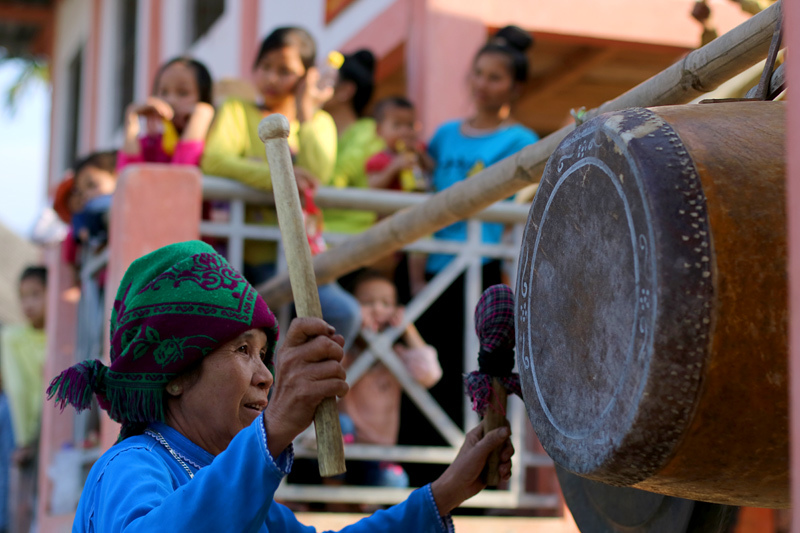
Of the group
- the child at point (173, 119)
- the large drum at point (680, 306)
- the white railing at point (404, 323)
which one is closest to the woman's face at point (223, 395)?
the large drum at point (680, 306)

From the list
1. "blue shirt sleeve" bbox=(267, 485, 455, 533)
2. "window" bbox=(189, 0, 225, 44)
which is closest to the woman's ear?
"blue shirt sleeve" bbox=(267, 485, 455, 533)

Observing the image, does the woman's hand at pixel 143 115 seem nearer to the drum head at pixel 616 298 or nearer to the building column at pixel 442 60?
the building column at pixel 442 60

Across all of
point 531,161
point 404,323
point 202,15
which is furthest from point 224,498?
point 202,15

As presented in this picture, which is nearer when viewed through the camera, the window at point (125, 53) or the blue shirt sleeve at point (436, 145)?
the blue shirt sleeve at point (436, 145)

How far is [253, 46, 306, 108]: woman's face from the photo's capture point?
4.26 m

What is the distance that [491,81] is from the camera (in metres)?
4.66

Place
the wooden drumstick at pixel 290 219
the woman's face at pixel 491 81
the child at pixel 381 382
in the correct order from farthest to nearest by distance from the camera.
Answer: the woman's face at pixel 491 81, the child at pixel 381 382, the wooden drumstick at pixel 290 219

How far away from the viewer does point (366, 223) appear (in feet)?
13.7

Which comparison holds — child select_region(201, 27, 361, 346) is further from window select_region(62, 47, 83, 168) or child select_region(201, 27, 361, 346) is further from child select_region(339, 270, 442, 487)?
window select_region(62, 47, 83, 168)

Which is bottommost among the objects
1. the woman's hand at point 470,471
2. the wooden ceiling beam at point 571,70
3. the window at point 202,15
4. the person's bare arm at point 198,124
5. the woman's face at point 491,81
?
→ the woman's hand at point 470,471

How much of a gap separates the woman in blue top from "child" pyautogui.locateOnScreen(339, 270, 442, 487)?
0.27 m

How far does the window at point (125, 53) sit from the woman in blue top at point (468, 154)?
6.82 meters

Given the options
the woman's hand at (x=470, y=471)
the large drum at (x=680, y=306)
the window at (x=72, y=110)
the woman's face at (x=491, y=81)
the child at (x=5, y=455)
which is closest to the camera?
the large drum at (x=680, y=306)

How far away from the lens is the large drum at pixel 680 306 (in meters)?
1.32
